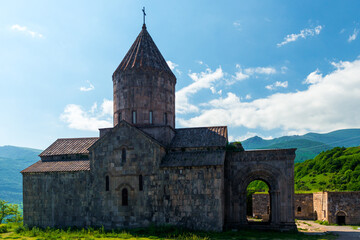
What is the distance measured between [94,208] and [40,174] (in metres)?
4.45

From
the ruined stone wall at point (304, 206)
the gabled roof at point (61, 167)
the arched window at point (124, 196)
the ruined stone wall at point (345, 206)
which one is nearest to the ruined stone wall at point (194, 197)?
the arched window at point (124, 196)

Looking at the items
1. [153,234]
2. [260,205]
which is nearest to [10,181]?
[260,205]

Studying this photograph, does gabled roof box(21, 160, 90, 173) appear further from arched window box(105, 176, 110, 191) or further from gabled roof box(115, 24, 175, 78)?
gabled roof box(115, 24, 175, 78)

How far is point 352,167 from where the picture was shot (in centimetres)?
4253

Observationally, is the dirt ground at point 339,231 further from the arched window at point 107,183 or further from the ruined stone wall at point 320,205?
the arched window at point 107,183

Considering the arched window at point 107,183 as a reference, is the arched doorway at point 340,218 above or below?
below

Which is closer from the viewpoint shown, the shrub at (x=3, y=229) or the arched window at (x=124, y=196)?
the arched window at (x=124, y=196)

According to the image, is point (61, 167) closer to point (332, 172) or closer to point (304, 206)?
point (304, 206)

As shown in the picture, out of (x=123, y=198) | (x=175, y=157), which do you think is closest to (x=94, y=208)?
(x=123, y=198)

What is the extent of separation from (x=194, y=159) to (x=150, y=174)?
2.67 metres

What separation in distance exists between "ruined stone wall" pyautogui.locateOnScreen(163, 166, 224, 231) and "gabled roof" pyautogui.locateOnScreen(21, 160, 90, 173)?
5464mm

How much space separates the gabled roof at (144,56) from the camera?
2211 centimetres

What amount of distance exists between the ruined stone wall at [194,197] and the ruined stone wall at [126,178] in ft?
2.11

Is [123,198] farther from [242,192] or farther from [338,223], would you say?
[338,223]
